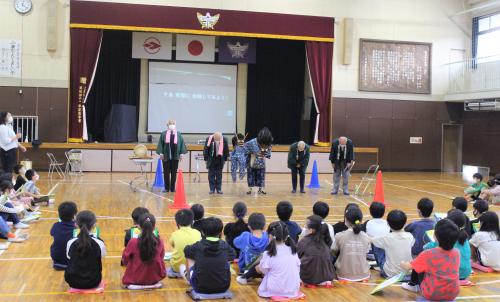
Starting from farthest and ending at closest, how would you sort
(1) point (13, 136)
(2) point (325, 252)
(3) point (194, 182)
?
1. (3) point (194, 182)
2. (1) point (13, 136)
3. (2) point (325, 252)

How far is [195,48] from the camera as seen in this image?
18703 mm

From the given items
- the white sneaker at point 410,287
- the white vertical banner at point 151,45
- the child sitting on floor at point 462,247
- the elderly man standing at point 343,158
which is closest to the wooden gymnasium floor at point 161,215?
the white sneaker at point 410,287

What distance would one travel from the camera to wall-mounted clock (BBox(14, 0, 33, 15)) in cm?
1577

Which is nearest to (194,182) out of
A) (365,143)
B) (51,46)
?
(51,46)

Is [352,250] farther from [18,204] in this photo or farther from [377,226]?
[18,204]

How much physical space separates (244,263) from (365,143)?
1423 centimetres

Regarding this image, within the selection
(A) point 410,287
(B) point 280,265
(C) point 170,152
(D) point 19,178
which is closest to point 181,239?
(B) point 280,265

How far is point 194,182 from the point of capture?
45.1 ft

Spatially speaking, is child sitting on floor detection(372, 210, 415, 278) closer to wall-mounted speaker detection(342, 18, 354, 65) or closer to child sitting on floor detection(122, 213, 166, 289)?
child sitting on floor detection(122, 213, 166, 289)

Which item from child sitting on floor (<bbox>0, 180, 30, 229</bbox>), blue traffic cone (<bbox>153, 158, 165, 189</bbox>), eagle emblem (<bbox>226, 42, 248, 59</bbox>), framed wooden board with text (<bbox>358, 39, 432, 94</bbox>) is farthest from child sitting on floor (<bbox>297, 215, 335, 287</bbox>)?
eagle emblem (<bbox>226, 42, 248, 59</bbox>)

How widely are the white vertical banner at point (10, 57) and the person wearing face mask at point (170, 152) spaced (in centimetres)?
715

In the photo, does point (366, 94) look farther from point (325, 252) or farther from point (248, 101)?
point (325, 252)

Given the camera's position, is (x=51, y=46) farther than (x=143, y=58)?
No

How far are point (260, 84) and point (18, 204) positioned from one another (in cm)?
1326
